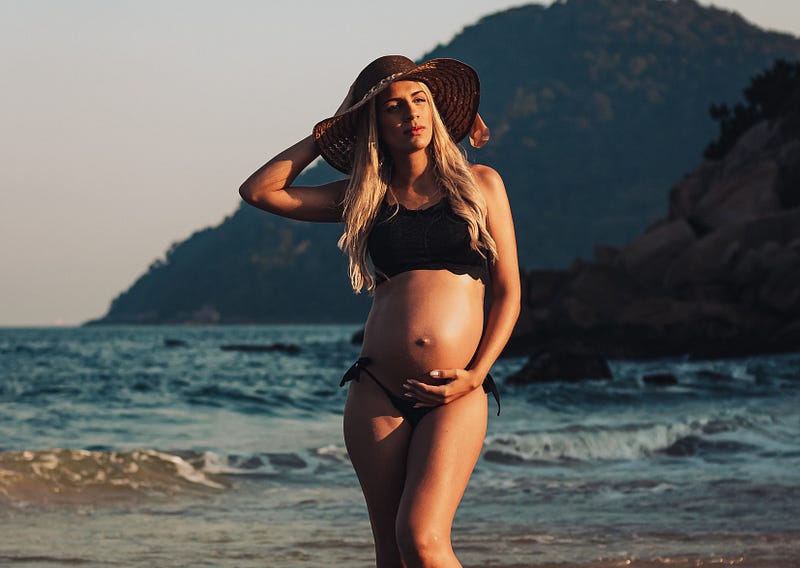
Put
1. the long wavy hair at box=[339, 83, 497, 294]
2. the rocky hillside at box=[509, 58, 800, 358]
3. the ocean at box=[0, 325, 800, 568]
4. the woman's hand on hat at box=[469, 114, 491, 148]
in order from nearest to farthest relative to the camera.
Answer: the long wavy hair at box=[339, 83, 497, 294], the woman's hand on hat at box=[469, 114, 491, 148], the ocean at box=[0, 325, 800, 568], the rocky hillside at box=[509, 58, 800, 358]

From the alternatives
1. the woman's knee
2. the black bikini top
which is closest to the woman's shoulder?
the black bikini top

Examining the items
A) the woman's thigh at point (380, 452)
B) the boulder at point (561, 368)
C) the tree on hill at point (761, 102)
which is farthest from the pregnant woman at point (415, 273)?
the tree on hill at point (761, 102)

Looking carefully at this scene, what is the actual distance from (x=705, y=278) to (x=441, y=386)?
38.8 metres

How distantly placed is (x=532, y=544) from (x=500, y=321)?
3.97 m

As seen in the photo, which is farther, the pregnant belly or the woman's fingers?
the pregnant belly

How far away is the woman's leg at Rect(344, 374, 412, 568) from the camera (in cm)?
420

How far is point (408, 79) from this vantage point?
4391 mm

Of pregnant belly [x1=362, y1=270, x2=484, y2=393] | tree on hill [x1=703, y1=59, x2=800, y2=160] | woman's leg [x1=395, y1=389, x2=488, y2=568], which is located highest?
tree on hill [x1=703, y1=59, x2=800, y2=160]

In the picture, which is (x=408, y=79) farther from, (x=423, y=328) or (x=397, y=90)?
(x=423, y=328)

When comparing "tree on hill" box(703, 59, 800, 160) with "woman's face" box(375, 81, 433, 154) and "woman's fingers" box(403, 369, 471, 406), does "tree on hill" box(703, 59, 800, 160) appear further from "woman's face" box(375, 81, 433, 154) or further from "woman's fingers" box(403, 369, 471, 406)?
"woman's fingers" box(403, 369, 471, 406)

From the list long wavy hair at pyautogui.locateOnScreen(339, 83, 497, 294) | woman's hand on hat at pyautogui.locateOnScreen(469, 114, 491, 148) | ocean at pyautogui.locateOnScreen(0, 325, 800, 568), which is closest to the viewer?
long wavy hair at pyautogui.locateOnScreen(339, 83, 497, 294)

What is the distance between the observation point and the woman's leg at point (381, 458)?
4.20 m

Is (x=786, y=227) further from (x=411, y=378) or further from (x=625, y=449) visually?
(x=411, y=378)

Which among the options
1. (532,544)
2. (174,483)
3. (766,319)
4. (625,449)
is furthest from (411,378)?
(766,319)
